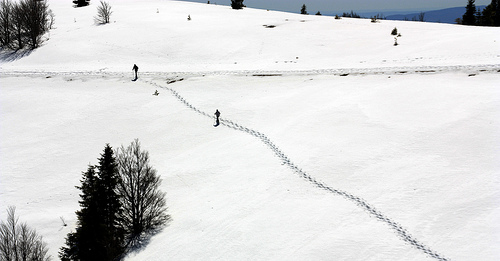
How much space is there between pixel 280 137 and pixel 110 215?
39.2 ft

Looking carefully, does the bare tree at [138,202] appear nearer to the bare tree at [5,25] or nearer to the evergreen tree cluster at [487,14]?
the bare tree at [5,25]

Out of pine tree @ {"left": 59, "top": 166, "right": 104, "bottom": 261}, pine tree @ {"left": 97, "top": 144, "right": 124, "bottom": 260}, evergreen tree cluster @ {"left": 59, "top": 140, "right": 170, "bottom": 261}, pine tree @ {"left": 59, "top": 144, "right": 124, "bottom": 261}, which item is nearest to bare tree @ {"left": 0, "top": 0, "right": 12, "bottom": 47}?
evergreen tree cluster @ {"left": 59, "top": 140, "right": 170, "bottom": 261}

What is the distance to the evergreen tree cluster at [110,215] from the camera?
1498cm

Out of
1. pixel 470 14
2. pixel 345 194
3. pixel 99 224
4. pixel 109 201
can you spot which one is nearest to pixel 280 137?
pixel 345 194

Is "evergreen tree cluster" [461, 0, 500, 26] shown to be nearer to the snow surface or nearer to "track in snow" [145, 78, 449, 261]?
the snow surface

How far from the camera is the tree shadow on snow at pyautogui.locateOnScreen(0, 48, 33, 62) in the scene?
4241cm

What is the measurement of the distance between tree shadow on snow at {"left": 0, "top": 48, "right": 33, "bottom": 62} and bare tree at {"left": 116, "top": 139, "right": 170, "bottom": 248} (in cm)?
3467

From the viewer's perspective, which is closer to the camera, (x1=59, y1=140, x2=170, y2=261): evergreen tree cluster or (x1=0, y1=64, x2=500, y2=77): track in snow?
(x1=59, y1=140, x2=170, y2=261): evergreen tree cluster

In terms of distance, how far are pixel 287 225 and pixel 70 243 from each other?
953 cm

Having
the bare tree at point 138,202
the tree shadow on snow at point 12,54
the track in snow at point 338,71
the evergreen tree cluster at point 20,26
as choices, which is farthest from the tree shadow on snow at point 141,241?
the evergreen tree cluster at point 20,26

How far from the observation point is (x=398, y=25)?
51250mm

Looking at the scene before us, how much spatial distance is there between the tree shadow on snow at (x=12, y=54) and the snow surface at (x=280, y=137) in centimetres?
37

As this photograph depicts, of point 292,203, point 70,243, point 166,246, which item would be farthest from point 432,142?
point 70,243

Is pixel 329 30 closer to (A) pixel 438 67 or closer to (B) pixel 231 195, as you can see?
(A) pixel 438 67
